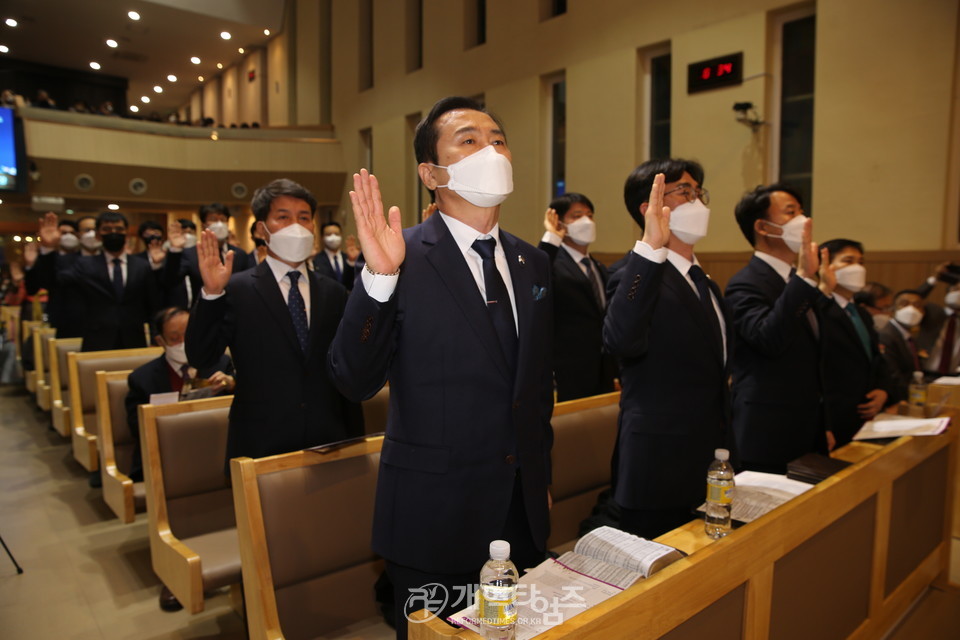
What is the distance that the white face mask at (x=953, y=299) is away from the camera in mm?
4695

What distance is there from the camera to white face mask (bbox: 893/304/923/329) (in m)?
4.87

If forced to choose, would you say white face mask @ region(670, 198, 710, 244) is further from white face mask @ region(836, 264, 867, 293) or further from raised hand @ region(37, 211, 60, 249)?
raised hand @ region(37, 211, 60, 249)

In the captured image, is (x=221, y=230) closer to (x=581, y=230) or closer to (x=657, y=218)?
(x=581, y=230)

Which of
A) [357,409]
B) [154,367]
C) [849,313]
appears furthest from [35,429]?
[849,313]

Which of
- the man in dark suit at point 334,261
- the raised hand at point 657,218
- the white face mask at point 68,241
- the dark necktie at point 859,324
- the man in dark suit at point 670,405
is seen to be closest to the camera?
the raised hand at point 657,218

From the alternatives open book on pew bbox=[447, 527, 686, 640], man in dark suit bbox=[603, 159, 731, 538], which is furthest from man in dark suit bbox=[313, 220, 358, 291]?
open book on pew bbox=[447, 527, 686, 640]

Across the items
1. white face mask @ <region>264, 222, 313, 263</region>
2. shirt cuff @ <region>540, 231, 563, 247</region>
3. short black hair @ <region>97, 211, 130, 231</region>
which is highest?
short black hair @ <region>97, 211, 130, 231</region>

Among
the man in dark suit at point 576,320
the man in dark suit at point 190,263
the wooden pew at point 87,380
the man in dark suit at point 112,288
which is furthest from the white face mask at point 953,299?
the man in dark suit at point 112,288

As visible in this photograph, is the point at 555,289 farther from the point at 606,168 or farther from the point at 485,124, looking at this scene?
the point at 606,168

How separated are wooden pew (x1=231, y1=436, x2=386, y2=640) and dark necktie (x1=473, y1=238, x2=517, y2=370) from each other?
2.69 feet

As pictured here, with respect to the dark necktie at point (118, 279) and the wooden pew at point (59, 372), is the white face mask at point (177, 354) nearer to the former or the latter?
the dark necktie at point (118, 279)

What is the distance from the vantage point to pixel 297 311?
2303mm

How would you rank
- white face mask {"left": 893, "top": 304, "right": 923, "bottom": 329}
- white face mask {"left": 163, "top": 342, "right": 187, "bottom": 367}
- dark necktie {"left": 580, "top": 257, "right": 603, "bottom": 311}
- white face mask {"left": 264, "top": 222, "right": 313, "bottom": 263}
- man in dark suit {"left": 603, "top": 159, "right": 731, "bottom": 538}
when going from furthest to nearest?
white face mask {"left": 893, "top": 304, "right": 923, "bottom": 329} → dark necktie {"left": 580, "top": 257, "right": 603, "bottom": 311} → white face mask {"left": 163, "top": 342, "right": 187, "bottom": 367} → white face mask {"left": 264, "top": 222, "right": 313, "bottom": 263} → man in dark suit {"left": 603, "top": 159, "right": 731, "bottom": 538}

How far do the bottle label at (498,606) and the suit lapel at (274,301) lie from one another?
1393 mm
